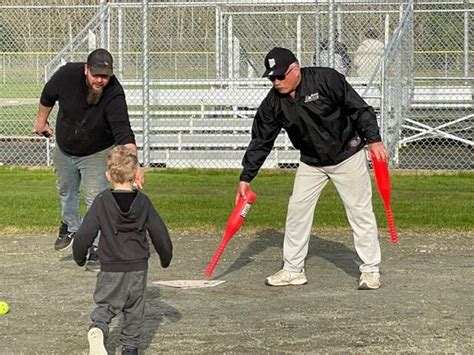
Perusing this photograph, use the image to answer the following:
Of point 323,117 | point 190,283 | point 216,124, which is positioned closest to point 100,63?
point 323,117

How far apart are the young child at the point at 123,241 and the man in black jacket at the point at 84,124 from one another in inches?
96.1

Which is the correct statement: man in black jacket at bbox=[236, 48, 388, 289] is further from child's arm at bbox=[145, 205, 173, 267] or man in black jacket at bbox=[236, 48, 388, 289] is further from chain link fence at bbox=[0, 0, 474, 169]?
chain link fence at bbox=[0, 0, 474, 169]

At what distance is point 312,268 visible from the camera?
977cm

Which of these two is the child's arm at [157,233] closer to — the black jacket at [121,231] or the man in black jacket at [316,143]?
the black jacket at [121,231]

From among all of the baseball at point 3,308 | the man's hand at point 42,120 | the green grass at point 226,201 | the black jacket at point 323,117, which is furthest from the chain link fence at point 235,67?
the baseball at point 3,308

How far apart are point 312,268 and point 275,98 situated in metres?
1.91

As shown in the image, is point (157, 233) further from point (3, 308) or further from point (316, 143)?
point (316, 143)

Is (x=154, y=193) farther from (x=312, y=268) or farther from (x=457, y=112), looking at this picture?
(x=457, y=112)

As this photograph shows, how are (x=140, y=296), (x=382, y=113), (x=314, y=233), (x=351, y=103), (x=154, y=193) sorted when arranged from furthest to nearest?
1. (x=382, y=113)
2. (x=154, y=193)
3. (x=314, y=233)
4. (x=351, y=103)
5. (x=140, y=296)

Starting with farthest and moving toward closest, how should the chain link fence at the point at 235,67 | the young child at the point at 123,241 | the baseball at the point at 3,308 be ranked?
the chain link fence at the point at 235,67, the baseball at the point at 3,308, the young child at the point at 123,241

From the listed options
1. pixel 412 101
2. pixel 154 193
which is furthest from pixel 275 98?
pixel 412 101

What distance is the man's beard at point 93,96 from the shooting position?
8.94m

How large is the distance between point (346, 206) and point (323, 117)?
816mm

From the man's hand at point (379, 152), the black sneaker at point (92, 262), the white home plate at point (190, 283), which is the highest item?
the man's hand at point (379, 152)
